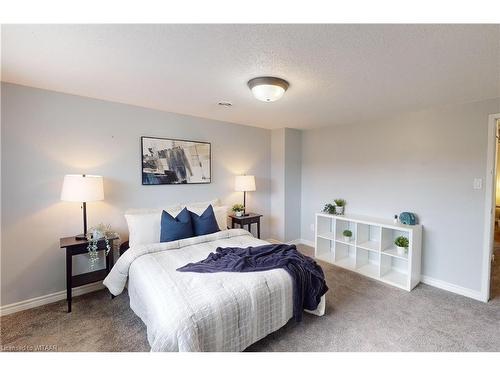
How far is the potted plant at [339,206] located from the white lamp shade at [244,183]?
1.40 meters

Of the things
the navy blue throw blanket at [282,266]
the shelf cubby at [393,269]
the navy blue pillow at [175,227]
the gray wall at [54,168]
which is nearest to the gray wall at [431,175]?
the shelf cubby at [393,269]

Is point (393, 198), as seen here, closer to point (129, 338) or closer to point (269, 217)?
point (269, 217)

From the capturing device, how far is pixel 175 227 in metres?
2.69

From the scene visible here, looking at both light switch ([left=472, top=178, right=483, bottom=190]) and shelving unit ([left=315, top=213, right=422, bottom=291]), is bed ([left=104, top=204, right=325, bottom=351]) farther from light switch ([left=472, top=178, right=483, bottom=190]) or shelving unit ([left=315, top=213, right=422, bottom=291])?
light switch ([left=472, top=178, right=483, bottom=190])

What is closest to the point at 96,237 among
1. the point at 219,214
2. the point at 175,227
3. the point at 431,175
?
the point at 175,227

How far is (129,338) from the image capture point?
1952 mm

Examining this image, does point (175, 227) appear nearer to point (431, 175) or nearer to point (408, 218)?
point (408, 218)

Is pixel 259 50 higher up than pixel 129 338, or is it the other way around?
pixel 259 50

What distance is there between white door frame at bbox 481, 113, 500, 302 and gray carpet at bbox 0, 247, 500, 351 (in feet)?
0.79

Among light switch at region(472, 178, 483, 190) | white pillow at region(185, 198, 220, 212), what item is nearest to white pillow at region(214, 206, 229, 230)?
white pillow at region(185, 198, 220, 212)

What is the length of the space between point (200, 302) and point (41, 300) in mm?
2079

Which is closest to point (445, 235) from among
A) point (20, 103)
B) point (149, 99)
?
point (149, 99)

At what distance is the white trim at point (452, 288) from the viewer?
264cm
